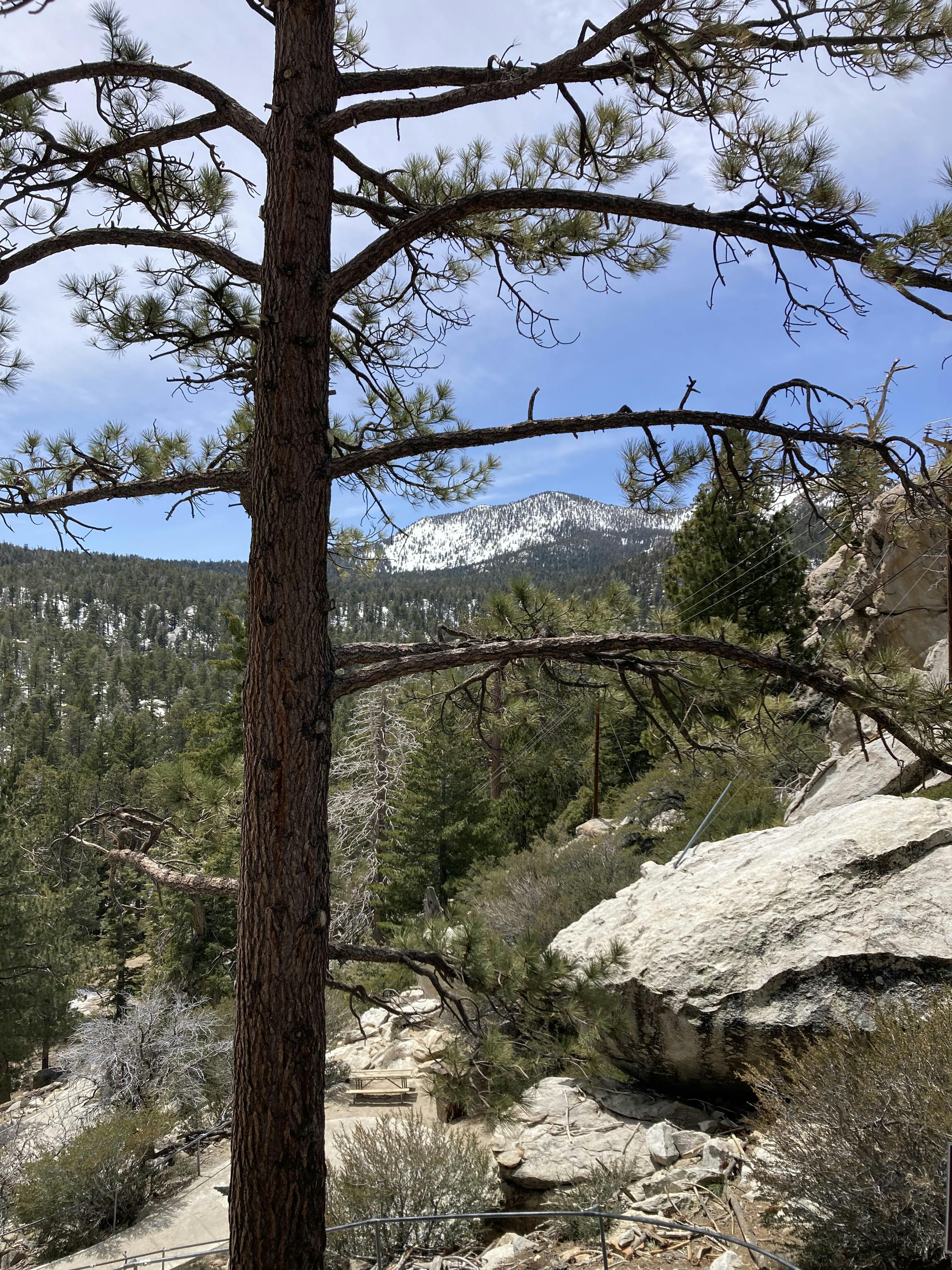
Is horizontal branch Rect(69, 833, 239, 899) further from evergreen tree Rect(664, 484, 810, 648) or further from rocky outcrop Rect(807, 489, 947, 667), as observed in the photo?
evergreen tree Rect(664, 484, 810, 648)

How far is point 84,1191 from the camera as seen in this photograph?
29.5 feet

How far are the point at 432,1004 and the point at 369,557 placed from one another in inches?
→ 378

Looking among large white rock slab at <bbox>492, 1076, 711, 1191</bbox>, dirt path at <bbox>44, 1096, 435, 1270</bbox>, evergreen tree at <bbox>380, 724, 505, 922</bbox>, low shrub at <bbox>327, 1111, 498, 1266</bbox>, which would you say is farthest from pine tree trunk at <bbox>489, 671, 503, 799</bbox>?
dirt path at <bbox>44, 1096, 435, 1270</bbox>

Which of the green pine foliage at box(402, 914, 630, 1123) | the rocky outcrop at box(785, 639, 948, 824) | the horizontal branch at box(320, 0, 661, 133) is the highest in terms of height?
the horizontal branch at box(320, 0, 661, 133)

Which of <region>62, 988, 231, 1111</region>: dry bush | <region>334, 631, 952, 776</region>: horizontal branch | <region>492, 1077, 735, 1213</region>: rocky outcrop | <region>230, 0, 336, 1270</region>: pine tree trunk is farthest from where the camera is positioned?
<region>62, 988, 231, 1111</region>: dry bush

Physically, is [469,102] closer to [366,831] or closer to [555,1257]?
[555,1257]

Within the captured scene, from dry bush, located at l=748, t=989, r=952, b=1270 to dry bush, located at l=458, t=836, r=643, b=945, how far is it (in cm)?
515

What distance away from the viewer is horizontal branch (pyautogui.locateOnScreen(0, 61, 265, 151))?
10.2 feet

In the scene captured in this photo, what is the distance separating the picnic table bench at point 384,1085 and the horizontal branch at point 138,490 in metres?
8.67

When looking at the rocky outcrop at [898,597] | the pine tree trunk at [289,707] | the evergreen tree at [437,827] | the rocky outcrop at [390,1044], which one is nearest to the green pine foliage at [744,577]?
the rocky outcrop at [898,597]

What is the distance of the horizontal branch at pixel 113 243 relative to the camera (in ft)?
10.5

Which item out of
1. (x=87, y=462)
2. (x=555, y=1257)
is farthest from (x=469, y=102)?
(x=555, y=1257)

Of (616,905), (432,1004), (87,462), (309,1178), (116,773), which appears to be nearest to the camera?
(309,1178)

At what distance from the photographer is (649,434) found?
302cm
